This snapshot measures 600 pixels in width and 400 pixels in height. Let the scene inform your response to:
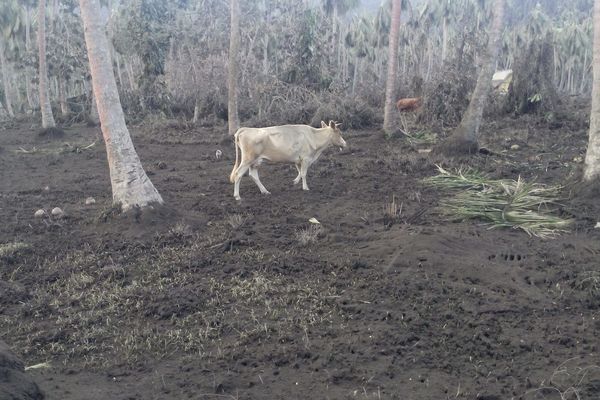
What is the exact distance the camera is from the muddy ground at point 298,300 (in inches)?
194

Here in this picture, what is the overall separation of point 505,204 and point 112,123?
633cm

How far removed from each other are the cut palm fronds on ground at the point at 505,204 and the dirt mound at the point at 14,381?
6.54 metres

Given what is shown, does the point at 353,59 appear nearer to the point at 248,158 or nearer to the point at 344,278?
the point at 248,158

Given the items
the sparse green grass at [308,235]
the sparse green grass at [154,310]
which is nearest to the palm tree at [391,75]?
the sparse green grass at [308,235]

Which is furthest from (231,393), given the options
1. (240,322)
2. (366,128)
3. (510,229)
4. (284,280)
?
(366,128)

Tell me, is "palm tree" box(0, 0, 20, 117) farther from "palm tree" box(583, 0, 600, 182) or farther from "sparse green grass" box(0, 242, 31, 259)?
A: "palm tree" box(583, 0, 600, 182)

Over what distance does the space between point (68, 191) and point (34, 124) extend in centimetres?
1485

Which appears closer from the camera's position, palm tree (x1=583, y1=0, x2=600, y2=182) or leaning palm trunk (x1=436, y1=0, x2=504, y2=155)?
palm tree (x1=583, y1=0, x2=600, y2=182)

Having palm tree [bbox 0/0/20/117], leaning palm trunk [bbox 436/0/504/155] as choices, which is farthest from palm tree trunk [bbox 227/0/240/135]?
palm tree [bbox 0/0/20/117]

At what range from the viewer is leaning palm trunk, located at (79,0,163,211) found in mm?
8938

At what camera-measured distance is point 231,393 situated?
4746 millimetres

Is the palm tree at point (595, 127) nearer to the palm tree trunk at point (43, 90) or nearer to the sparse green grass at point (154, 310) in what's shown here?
the sparse green grass at point (154, 310)

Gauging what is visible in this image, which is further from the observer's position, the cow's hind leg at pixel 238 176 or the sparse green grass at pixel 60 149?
the sparse green grass at pixel 60 149

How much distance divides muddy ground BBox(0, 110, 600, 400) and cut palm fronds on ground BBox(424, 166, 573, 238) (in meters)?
0.25
